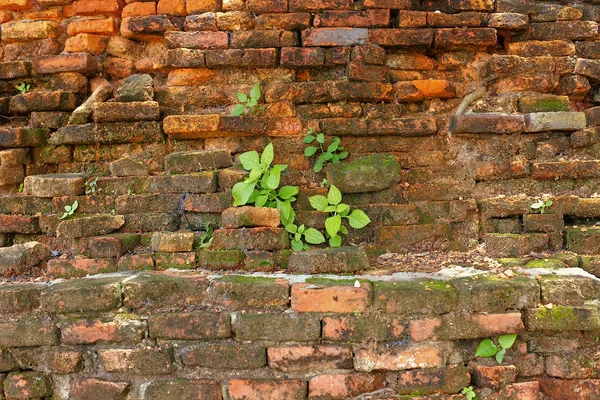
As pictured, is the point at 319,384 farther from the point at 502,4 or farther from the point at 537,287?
the point at 502,4

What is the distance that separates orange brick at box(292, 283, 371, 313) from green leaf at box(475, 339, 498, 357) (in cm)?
51

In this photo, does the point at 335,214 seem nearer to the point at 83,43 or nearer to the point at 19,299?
the point at 19,299

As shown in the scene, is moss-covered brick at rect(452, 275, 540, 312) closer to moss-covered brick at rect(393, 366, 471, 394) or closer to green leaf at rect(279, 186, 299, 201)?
moss-covered brick at rect(393, 366, 471, 394)

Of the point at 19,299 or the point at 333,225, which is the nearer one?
the point at 19,299

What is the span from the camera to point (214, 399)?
2070 millimetres

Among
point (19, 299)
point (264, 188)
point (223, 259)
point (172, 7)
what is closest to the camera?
point (19, 299)

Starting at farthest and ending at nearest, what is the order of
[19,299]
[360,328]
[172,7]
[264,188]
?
[172,7] < [264,188] < [19,299] < [360,328]

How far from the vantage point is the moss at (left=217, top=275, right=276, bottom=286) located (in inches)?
82.7

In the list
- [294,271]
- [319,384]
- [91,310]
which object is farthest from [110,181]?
[319,384]

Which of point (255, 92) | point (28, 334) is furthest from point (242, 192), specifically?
point (28, 334)

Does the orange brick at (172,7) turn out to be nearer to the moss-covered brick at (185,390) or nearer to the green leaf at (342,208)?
the green leaf at (342,208)

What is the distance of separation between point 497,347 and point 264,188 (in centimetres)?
122

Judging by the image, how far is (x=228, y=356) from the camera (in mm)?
2062

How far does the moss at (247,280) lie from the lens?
2100 mm
